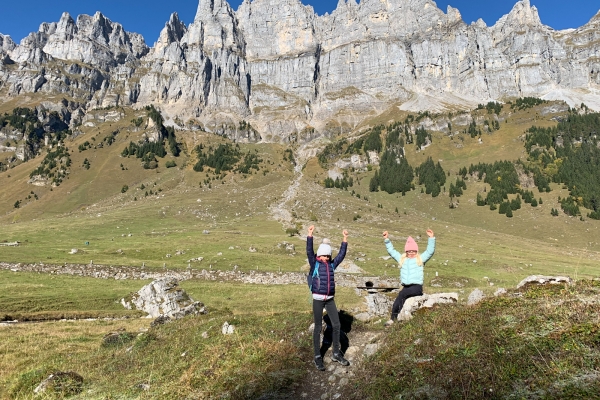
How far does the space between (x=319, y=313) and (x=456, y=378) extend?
446 centimetres

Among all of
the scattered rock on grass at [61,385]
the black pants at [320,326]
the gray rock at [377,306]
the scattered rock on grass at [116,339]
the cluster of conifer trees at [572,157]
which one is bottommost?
the scattered rock on grass at [116,339]

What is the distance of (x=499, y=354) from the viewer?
780 cm

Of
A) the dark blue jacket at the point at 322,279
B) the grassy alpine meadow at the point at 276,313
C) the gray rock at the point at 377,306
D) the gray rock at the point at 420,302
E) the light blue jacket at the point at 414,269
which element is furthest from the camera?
the gray rock at the point at 377,306

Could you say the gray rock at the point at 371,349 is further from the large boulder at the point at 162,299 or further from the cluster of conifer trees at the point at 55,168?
the cluster of conifer trees at the point at 55,168

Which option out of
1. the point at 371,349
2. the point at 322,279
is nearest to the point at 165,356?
the point at 322,279

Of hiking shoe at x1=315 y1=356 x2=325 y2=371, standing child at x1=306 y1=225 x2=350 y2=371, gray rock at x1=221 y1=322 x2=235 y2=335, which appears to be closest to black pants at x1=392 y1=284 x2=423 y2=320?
standing child at x1=306 y1=225 x2=350 y2=371

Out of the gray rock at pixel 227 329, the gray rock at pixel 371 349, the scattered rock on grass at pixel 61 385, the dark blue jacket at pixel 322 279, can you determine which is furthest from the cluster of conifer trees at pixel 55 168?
the gray rock at pixel 371 349

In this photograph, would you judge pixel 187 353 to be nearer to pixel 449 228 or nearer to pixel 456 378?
pixel 456 378

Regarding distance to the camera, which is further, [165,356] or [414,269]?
[414,269]

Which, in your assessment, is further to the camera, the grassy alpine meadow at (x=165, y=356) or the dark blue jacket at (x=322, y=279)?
the dark blue jacket at (x=322, y=279)

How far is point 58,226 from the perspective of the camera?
280 feet

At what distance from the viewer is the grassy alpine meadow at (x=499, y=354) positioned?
661 cm

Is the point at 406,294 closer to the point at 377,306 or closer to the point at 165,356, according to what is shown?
the point at 377,306

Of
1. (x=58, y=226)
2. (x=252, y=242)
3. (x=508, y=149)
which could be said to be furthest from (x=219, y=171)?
(x=508, y=149)
